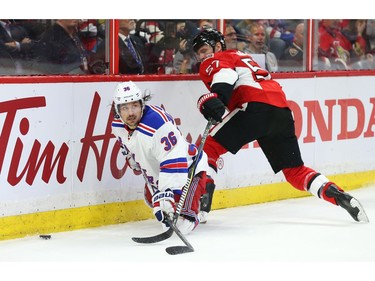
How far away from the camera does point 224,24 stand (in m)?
6.54

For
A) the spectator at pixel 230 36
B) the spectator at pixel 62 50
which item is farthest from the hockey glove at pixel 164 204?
the spectator at pixel 230 36

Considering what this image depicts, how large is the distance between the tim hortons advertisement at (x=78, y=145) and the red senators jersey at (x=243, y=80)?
35 cm

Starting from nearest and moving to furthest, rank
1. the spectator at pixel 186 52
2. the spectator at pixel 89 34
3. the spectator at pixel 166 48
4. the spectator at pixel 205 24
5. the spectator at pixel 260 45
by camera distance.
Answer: the spectator at pixel 89 34 < the spectator at pixel 166 48 < the spectator at pixel 186 52 < the spectator at pixel 205 24 < the spectator at pixel 260 45

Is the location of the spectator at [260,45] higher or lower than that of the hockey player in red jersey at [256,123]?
higher

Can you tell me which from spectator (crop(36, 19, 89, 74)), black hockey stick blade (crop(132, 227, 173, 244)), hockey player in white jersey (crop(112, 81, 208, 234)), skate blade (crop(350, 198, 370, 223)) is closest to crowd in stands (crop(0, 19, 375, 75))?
spectator (crop(36, 19, 89, 74))

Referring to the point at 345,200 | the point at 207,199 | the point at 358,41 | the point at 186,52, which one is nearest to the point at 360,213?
the point at 345,200

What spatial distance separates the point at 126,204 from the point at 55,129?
2.07ft

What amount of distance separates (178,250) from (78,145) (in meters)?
0.91

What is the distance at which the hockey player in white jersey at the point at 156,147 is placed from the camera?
16.9ft

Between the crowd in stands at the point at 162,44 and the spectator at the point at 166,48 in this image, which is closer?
the crowd in stands at the point at 162,44

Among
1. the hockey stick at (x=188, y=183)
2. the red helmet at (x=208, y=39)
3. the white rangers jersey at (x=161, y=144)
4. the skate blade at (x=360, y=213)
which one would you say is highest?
the red helmet at (x=208, y=39)

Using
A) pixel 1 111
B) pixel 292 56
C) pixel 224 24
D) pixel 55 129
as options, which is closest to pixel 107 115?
pixel 55 129

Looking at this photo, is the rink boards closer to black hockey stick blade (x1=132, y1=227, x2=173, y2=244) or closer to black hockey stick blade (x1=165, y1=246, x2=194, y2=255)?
black hockey stick blade (x1=132, y1=227, x2=173, y2=244)

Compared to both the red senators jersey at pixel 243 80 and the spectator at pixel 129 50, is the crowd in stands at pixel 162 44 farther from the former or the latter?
the red senators jersey at pixel 243 80
